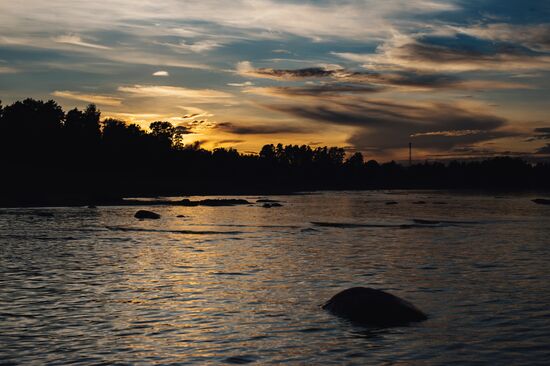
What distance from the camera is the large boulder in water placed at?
1819 cm

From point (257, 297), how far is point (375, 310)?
5294mm

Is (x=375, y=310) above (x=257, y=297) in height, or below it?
above

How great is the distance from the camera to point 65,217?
2574 inches

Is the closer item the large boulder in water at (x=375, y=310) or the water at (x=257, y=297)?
the water at (x=257, y=297)

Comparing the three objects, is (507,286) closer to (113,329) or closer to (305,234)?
(113,329)

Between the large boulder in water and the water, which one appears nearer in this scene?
the water

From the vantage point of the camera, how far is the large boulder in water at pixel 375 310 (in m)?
Result: 18.2

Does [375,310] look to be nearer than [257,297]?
Yes

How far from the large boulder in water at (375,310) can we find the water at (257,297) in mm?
525

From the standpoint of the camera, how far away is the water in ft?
50.1

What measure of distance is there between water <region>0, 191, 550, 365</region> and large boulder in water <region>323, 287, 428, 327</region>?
0.52 m

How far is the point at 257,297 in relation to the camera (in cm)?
2228

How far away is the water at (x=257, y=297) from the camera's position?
601 inches

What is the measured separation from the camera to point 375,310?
18.4 meters
